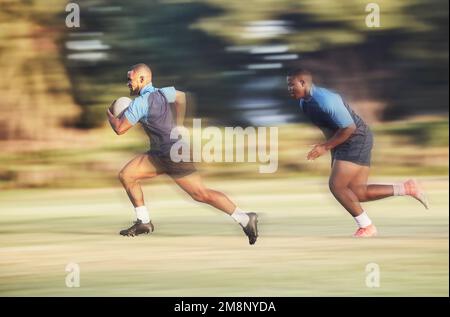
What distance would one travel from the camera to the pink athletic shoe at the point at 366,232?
7742 millimetres

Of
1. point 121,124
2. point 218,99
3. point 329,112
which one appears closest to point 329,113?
point 329,112

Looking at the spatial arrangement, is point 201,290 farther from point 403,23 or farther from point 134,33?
point 403,23

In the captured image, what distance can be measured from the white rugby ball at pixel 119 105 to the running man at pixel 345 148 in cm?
123

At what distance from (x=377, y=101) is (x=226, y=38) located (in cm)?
160

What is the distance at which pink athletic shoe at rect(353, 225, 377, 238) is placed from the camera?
25.4 ft

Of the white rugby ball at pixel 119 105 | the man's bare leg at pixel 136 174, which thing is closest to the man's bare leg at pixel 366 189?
the man's bare leg at pixel 136 174

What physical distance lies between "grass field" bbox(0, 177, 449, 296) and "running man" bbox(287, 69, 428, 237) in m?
0.32

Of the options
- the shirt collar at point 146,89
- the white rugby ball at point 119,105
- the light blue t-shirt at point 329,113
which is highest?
the white rugby ball at point 119,105

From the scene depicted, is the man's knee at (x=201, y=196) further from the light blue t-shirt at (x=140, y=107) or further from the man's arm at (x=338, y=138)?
the man's arm at (x=338, y=138)

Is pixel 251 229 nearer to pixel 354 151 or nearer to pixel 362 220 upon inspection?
pixel 362 220

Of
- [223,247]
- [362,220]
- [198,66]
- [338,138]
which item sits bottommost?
[223,247]

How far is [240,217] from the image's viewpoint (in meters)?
7.61

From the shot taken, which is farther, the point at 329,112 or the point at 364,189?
the point at 364,189

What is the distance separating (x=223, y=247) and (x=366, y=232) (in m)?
0.95
